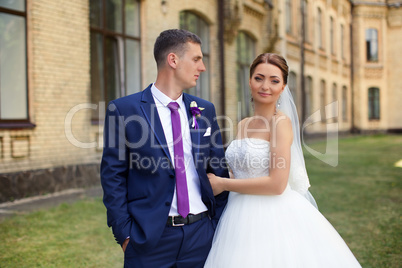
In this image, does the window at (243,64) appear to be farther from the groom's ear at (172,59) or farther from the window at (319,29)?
the groom's ear at (172,59)

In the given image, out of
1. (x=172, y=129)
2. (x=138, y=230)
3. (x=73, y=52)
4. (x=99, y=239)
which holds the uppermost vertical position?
(x=73, y=52)

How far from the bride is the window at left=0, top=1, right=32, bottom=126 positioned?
604 centimetres

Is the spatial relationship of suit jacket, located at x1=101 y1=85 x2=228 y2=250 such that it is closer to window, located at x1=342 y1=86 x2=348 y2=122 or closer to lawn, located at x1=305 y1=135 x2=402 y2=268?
lawn, located at x1=305 y1=135 x2=402 y2=268

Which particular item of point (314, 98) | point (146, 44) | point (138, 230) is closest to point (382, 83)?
point (314, 98)

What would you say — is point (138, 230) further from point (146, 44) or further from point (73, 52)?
point (146, 44)

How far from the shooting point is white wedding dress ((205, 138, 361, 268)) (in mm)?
2547

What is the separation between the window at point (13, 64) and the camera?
7.44 m

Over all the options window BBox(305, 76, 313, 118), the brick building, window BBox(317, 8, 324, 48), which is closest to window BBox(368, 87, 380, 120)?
window BBox(317, 8, 324, 48)

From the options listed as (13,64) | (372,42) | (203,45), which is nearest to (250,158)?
(13,64)

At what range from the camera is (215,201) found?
8.79 feet

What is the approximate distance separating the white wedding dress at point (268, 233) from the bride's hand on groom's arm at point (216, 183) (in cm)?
20

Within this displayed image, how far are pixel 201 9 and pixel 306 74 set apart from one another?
1259 centimetres

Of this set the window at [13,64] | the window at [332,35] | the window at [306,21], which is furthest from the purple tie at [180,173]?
the window at [332,35]

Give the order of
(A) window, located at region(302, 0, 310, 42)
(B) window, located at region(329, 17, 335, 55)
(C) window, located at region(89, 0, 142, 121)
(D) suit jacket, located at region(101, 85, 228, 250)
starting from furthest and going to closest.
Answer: (B) window, located at region(329, 17, 335, 55) → (A) window, located at region(302, 0, 310, 42) → (C) window, located at region(89, 0, 142, 121) → (D) suit jacket, located at region(101, 85, 228, 250)
